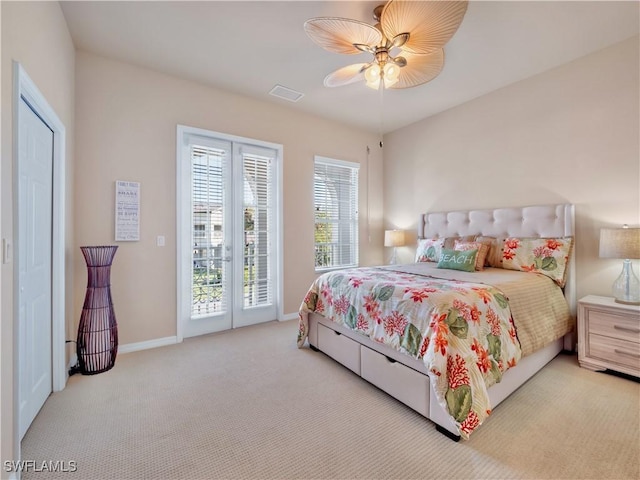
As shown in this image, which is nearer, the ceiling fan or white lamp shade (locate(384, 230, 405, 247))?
the ceiling fan

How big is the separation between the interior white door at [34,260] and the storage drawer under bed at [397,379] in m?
2.15

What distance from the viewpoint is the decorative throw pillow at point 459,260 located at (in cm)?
293

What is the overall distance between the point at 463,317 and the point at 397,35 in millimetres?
1900

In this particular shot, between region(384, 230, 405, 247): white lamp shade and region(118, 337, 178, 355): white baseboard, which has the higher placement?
region(384, 230, 405, 247): white lamp shade

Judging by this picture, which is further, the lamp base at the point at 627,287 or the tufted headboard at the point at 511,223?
the tufted headboard at the point at 511,223

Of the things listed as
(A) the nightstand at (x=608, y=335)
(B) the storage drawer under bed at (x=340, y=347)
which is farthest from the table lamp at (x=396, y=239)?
(A) the nightstand at (x=608, y=335)

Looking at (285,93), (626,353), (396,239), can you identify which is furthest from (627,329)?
(285,93)

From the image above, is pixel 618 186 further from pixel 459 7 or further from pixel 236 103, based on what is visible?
pixel 236 103

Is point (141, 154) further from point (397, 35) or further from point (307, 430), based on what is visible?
point (307, 430)

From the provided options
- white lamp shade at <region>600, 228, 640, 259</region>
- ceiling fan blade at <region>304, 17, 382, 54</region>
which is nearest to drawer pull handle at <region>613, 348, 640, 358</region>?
white lamp shade at <region>600, 228, 640, 259</region>

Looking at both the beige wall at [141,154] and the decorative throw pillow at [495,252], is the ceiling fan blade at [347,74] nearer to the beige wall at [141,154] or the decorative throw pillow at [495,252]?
the beige wall at [141,154]

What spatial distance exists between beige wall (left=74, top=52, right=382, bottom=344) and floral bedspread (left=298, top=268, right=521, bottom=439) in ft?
6.77

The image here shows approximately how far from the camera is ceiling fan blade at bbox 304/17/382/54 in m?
1.77

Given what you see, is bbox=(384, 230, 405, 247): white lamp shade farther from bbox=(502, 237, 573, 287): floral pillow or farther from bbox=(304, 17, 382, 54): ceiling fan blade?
bbox=(304, 17, 382, 54): ceiling fan blade
